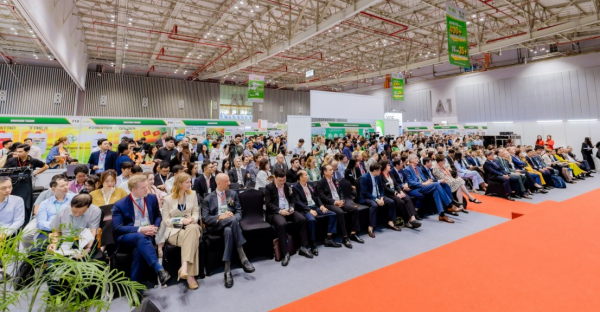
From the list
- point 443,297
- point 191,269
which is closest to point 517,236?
point 443,297

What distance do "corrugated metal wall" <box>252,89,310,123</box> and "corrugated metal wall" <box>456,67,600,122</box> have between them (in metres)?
12.6


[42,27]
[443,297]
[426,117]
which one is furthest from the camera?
[426,117]

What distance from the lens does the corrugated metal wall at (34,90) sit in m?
13.9

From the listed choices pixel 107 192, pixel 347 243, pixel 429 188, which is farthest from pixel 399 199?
pixel 107 192

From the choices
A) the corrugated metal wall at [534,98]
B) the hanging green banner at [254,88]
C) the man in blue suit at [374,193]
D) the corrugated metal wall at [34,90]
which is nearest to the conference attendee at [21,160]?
the man in blue suit at [374,193]

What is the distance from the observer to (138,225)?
10.0 ft

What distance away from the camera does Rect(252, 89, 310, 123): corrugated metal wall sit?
22.9 meters

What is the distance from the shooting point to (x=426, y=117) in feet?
69.1

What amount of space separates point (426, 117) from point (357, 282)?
21.0 metres

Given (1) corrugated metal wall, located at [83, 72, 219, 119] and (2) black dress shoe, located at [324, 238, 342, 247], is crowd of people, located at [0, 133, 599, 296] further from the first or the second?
(1) corrugated metal wall, located at [83, 72, 219, 119]

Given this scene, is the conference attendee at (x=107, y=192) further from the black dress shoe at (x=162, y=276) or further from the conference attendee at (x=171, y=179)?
the black dress shoe at (x=162, y=276)

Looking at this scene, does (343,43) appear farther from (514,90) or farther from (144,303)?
(144,303)

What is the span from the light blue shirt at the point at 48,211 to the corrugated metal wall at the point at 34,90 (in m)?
15.6

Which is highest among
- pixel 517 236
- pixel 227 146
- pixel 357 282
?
pixel 227 146
